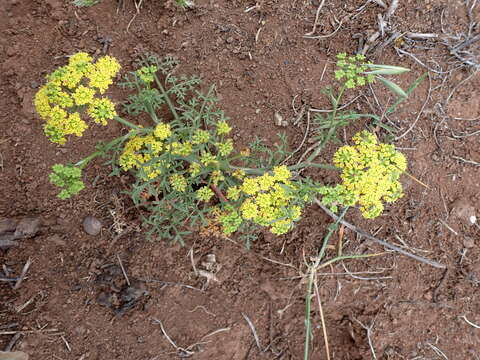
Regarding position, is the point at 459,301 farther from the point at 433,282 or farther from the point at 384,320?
the point at 384,320

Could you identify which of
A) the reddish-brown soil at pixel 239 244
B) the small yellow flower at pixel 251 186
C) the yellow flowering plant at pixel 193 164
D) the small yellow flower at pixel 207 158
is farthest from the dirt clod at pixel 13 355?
the small yellow flower at pixel 251 186

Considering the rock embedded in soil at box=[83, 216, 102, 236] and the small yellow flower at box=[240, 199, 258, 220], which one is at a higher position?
the small yellow flower at box=[240, 199, 258, 220]

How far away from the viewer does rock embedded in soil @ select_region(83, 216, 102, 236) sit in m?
3.21

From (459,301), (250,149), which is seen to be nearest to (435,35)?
(250,149)

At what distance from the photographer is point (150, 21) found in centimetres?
348

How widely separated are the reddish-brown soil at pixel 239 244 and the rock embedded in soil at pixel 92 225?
2.7 inches

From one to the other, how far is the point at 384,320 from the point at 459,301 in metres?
0.71

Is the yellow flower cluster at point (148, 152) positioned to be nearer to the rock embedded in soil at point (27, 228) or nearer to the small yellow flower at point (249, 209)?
the small yellow flower at point (249, 209)

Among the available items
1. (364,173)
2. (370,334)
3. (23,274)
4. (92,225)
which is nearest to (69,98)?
(92,225)

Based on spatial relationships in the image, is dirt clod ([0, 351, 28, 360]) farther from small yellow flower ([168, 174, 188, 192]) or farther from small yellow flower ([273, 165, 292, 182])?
small yellow flower ([273, 165, 292, 182])

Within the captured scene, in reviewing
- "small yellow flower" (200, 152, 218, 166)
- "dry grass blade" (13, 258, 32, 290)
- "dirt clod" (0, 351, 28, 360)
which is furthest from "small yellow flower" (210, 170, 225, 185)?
"dirt clod" (0, 351, 28, 360)

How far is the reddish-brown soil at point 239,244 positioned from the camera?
3.17 metres

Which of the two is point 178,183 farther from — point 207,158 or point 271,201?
point 271,201

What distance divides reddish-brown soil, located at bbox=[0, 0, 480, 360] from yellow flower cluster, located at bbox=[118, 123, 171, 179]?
0.67 meters
